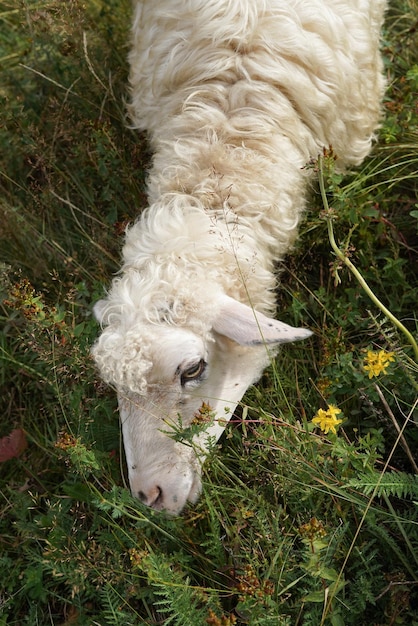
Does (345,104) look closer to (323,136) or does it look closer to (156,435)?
(323,136)

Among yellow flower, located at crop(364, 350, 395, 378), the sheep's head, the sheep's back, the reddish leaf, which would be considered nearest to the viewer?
yellow flower, located at crop(364, 350, 395, 378)

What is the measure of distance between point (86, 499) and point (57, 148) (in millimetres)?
2693

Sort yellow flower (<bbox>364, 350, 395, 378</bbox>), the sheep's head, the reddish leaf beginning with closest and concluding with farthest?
yellow flower (<bbox>364, 350, 395, 378</bbox>)
the sheep's head
the reddish leaf

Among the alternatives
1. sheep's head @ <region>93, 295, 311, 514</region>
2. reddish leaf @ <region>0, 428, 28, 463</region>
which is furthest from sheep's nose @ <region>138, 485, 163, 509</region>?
reddish leaf @ <region>0, 428, 28, 463</region>

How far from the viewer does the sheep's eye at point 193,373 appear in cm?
257

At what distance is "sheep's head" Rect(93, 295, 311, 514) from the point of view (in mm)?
2504

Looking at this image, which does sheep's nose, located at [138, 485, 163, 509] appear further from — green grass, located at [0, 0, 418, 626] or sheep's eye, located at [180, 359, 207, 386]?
sheep's eye, located at [180, 359, 207, 386]

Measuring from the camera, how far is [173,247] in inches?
109

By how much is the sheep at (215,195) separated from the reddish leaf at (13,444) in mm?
1263

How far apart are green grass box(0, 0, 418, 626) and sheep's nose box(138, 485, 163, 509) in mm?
42

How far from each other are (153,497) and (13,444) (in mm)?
1396

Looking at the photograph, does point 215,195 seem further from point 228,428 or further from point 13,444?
point 13,444

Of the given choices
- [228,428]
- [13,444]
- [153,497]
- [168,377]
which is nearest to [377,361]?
[228,428]

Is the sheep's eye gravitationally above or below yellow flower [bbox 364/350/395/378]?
above
